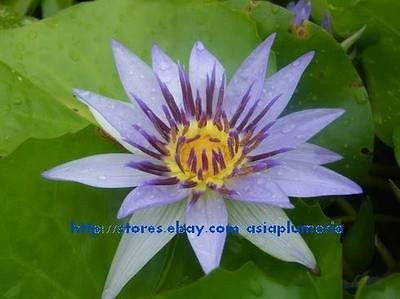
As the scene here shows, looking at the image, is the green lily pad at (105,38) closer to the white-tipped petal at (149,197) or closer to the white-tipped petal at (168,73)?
the white-tipped petal at (168,73)

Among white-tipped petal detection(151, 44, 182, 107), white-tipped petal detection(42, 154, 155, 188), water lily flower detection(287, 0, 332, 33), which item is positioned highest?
water lily flower detection(287, 0, 332, 33)

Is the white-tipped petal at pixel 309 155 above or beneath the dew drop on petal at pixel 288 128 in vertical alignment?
beneath

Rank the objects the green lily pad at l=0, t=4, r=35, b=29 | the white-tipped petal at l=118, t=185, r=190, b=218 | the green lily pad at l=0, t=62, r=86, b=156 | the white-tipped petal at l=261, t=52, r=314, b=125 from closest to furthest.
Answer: the white-tipped petal at l=118, t=185, r=190, b=218 < the white-tipped petal at l=261, t=52, r=314, b=125 < the green lily pad at l=0, t=62, r=86, b=156 < the green lily pad at l=0, t=4, r=35, b=29

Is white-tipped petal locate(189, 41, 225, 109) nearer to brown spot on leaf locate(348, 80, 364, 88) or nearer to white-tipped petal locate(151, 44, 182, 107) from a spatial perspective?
white-tipped petal locate(151, 44, 182, 107)

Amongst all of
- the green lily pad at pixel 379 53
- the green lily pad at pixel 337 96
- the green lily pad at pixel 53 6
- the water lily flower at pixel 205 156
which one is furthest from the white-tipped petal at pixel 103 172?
the green lily pad at pixel 53 6

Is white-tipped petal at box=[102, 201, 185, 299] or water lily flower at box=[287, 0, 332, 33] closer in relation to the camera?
white-tipped petal at box=[102, 201, 185, 299]

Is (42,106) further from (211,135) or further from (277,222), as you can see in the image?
(277,222)

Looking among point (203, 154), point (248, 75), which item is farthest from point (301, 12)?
point (203, 154)

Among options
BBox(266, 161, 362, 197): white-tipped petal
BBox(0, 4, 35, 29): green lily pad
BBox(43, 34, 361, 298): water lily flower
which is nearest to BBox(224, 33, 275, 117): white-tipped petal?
BBox(43, 34, 361, 298): water lily flower
